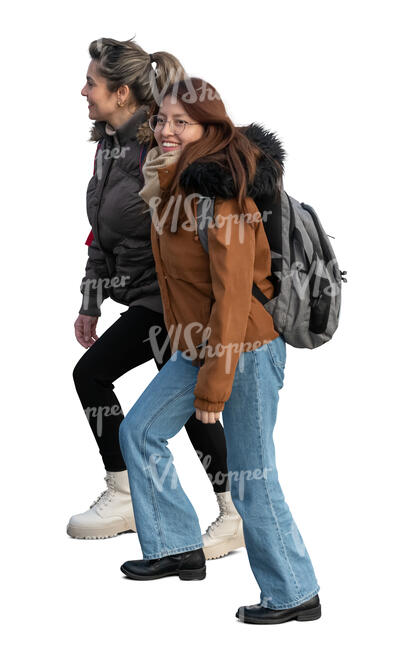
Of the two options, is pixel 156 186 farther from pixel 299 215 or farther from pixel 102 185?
pixel 102 185

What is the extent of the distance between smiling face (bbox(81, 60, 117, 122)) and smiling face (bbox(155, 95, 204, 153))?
1103mm

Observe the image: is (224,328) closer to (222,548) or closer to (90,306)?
(222,548)

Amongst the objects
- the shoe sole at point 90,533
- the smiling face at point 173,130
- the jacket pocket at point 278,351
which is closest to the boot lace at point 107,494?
the shoe sole at point 90,533

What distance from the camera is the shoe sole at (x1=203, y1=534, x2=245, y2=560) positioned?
6.77 metres

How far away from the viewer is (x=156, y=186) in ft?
19.2

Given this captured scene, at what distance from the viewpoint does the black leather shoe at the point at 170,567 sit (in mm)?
6332

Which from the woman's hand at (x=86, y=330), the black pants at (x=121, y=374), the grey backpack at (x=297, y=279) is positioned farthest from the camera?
the woman's hand at (x=86, y=330)

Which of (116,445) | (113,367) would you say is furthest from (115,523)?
(113,367)

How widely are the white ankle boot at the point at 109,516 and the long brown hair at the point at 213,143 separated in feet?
6.54

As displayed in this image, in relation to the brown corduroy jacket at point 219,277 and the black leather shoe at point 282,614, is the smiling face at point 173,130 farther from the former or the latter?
the black leather shoe at point 282,614

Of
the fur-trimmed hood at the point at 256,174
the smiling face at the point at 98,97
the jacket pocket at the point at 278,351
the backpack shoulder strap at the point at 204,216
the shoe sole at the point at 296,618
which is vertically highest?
the smiling face at the point at 98,97

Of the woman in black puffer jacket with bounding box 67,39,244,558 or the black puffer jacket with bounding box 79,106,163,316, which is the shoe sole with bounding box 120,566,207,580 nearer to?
the woman in black puffer jacket with bounding box 67,39,244,558

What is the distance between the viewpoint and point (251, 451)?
569 cm

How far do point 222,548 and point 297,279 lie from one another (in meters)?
1.81
